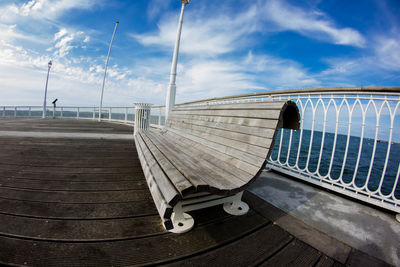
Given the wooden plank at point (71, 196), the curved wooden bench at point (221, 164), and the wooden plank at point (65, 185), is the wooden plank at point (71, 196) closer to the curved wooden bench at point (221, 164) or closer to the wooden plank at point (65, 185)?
the wooden plank at point (65, 185)

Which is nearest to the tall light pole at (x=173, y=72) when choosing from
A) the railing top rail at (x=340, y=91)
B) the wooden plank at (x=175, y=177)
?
the railing top rail at (x=340, y=91)

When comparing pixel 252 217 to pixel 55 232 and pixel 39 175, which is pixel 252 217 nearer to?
pixel 55 232

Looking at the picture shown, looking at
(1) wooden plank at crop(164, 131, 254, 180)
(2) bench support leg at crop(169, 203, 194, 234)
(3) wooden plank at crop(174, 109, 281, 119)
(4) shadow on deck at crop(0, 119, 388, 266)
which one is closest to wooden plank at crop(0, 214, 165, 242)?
(4) shadow on deck at crop(0, 119, 388, 266)

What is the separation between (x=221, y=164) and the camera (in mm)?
1690

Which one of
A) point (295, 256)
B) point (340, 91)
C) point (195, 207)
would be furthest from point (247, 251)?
point (340, 91)

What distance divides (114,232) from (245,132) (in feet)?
4.82

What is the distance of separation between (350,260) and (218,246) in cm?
97

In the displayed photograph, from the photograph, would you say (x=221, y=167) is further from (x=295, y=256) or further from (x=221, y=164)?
(x=295, y=256)

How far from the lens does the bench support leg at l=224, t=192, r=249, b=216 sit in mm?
1706

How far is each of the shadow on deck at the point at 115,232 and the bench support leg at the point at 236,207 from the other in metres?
0.06

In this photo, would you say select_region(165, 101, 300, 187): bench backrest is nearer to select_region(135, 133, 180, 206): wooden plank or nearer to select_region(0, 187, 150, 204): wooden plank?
select_region(135, 133, 180, 206): wooden plank

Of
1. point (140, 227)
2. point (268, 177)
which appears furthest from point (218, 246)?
point (268, 177)

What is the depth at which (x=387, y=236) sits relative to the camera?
1505 millimetres

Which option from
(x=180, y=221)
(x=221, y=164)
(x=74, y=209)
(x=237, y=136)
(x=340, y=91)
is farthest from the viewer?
(x=340, y=91)
